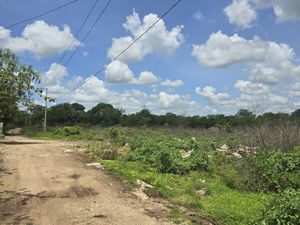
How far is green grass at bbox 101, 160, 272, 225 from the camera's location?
937 centimetres

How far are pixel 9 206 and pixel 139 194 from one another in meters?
3.47

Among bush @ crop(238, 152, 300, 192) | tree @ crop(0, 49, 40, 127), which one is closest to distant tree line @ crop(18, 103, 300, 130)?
tree @ crop(0, 49, 40, 127)

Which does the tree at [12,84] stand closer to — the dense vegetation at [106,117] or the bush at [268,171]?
the bush at [268,171]

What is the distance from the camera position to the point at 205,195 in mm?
11500

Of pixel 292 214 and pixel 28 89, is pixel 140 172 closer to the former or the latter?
pixel 292 214

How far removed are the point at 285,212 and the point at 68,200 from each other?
17.1 ft

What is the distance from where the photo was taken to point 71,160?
17953 mm

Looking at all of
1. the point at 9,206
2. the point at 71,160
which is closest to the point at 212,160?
the point at 71,160

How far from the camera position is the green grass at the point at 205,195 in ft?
30.7

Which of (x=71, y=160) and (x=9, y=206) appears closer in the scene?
(x=9, y=206)

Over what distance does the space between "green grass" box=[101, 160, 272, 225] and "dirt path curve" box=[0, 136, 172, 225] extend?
0.80 meters

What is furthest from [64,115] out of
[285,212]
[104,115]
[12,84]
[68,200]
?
[285,212]

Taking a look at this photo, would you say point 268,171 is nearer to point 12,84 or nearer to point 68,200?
point 68,200

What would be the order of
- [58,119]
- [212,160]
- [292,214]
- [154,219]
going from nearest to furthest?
[292,214] → [154,219] → [212,160] → [58,119]
